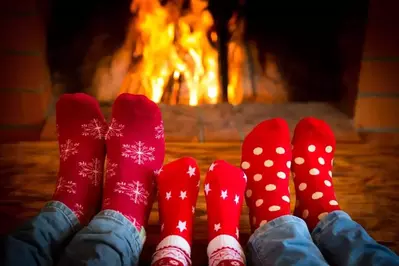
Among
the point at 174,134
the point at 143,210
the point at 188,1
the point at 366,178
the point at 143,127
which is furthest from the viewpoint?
the point at 188,1

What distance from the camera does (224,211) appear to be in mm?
963

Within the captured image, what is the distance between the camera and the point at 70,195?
977 millimetres

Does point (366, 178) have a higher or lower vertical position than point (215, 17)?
lower

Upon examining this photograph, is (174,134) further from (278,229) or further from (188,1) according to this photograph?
(278,229)

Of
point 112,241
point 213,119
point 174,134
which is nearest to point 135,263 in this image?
point 112,241

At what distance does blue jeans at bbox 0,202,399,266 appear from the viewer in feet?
2.48

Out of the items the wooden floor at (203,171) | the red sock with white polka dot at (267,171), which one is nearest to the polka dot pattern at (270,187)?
the red sock with white polka dot at (267,171)

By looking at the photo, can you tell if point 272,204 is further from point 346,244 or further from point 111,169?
point 111,169

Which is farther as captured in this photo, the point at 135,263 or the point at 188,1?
the point at 188,1

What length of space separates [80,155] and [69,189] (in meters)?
0.10

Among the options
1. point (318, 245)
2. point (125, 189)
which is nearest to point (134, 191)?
point (125, 189)

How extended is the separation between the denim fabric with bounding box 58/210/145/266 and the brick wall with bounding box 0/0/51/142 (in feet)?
2.22

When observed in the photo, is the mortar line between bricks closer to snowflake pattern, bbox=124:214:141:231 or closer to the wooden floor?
the wooden floor

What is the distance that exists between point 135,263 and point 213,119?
2.48 feet
